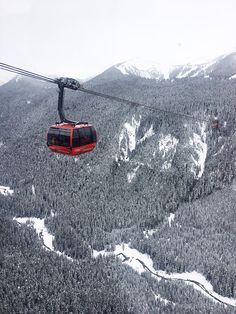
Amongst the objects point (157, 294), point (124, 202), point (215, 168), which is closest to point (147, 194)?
point (124, 202)

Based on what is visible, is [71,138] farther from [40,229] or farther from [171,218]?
[40,229]

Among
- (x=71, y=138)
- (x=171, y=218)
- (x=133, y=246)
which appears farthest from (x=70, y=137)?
(x=171, y=218)

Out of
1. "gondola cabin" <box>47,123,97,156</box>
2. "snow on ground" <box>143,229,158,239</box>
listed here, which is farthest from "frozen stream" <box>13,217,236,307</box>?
"gondola cabin" <box>47,123,97,156</box>

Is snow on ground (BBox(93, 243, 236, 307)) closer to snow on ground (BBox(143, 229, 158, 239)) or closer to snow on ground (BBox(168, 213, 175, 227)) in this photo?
snow on ground (BBox(143, 229, 158, 239))

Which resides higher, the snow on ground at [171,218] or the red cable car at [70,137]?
the red cable car at [70,137]

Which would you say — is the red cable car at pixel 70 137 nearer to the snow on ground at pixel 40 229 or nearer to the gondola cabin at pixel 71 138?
the gondola cabin at pixel 71 138

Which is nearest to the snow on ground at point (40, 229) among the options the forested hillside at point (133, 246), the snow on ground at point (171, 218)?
the forested hillside at point (133, 246)

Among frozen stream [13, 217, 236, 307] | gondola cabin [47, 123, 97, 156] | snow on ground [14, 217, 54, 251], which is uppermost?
gondola cabin [47, 123, 97, 156]
